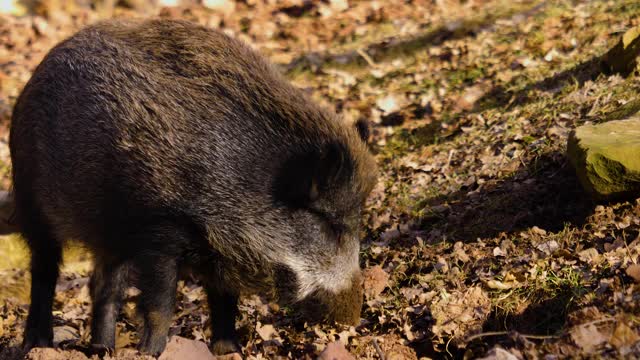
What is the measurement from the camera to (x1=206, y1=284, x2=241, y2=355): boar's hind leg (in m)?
4.85

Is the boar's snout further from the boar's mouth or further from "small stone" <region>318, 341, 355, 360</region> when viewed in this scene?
"small stone" <region>318, 341, 355, 360</region>

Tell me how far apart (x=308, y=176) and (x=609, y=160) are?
1755 mm

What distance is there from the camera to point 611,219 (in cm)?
461

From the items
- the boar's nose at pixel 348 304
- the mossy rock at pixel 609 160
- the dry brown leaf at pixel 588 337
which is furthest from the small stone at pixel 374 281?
the dry brown leaf at pixel 588 337

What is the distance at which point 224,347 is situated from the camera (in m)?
4.85

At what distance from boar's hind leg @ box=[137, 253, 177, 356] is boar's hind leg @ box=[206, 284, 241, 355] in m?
0.48

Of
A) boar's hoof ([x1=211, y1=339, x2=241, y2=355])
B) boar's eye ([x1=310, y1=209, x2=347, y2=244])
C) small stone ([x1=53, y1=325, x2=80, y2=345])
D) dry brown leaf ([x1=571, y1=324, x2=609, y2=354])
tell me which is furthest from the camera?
small stone ([x1=53, y1=325, x2=80, y2=345])

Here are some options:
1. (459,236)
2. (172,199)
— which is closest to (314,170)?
(172,199)

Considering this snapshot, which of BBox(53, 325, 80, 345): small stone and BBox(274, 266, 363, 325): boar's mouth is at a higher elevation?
BBox(274, 266, 363, 325): boar's mouth

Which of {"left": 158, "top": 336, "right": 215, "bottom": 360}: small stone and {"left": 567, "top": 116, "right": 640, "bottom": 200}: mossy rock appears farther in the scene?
{"left": 567, "top": 116, "right": 640, "bottom": 200}: mossy rock

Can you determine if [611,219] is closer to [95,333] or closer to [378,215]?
[378,215]

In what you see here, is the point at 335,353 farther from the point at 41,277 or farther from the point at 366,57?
the point at 366,57

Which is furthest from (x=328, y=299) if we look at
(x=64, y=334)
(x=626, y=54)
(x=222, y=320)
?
(x=626, y=54)

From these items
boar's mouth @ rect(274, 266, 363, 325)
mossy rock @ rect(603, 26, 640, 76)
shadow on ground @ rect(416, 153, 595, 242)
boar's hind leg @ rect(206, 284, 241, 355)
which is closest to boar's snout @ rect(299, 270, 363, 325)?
boar's mouth @ rect(274, 266, 363, 325)
